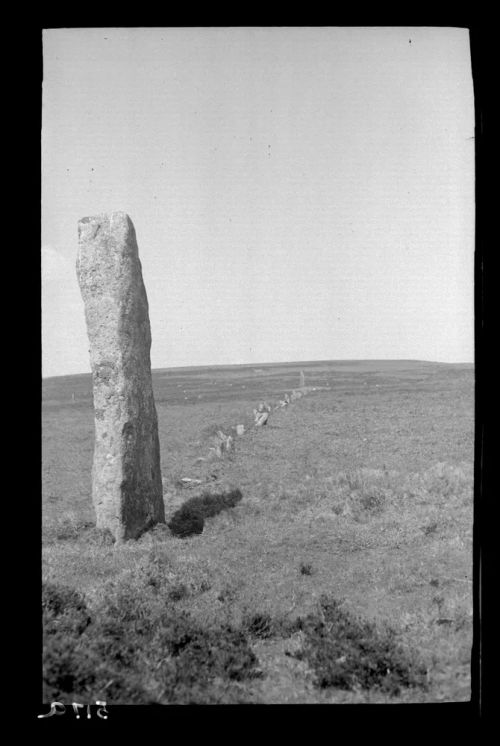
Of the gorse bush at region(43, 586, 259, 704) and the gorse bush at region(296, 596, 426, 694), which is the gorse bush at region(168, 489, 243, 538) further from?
the gorse bush at region(296, 596, 426, 694)

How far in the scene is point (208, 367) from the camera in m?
46.0

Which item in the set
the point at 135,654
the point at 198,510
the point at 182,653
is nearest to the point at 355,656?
the point at 182,653

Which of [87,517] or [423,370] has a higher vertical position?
[423,370]

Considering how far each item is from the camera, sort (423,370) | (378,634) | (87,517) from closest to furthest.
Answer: (378,634)
(87,517)
(423,370)

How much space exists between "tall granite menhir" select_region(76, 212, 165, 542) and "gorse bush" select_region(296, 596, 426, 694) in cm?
362

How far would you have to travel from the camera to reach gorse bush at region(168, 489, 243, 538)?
9913mm

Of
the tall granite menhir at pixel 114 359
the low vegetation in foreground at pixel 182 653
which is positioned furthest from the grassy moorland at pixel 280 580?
the tall granite menhir at pixel 114 359

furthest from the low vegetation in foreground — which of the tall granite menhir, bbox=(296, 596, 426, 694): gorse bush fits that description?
the tall granite menhir

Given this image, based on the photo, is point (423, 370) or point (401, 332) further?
point (423, 370)

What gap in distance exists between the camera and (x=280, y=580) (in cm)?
820

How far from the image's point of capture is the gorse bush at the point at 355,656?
553 cm
